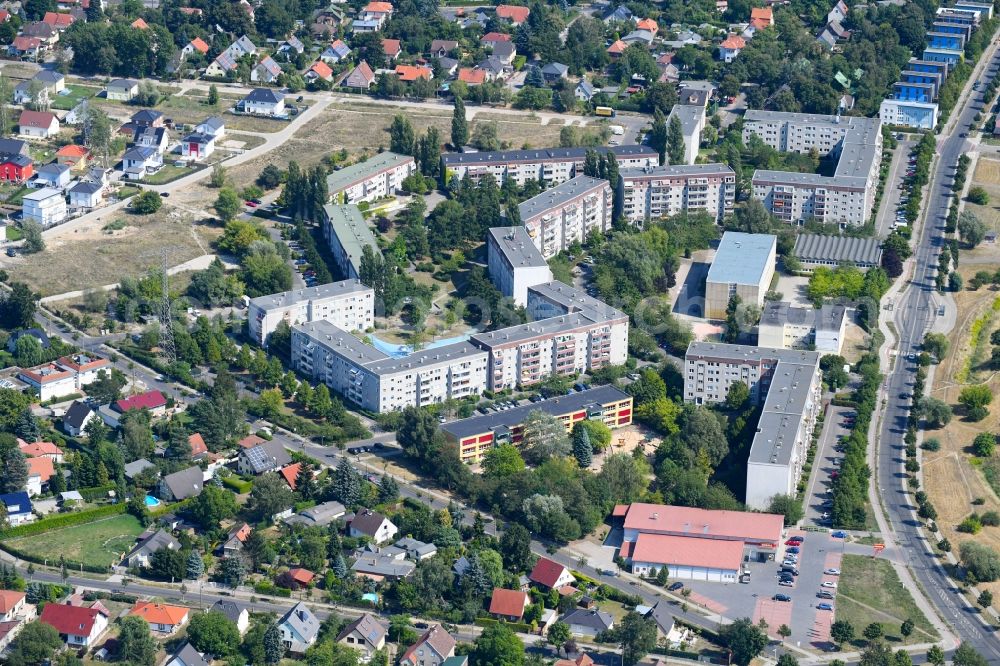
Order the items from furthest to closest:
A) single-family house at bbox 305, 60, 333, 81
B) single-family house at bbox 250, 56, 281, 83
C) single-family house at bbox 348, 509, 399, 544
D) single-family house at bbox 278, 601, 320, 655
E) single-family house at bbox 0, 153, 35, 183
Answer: single-family house at bbox 305, 60, 333, 81
single-family house at bbox 250, 56, 281, 83
single-family house at bbox 0, 153, 35, 183
single-family house at bbox 348, 509, 399, 544
single-family house at bbox 278, 601, 320, 655

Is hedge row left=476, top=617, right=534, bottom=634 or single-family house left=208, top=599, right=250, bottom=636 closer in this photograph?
single-family house left=208, top=599, right=250, bottom=636

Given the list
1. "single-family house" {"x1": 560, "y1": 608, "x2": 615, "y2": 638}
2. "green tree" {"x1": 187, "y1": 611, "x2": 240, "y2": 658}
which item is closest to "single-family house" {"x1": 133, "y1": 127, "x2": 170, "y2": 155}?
"green tree" {"x1": 187, "y1": 611, "x2": 240, "y2": 658}

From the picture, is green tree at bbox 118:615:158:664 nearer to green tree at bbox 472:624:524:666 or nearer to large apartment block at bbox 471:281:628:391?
green tree at bbox 472:624:524:666

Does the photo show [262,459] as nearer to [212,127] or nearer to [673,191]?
[673,191]

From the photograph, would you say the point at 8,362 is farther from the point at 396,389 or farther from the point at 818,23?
the point at 818,23

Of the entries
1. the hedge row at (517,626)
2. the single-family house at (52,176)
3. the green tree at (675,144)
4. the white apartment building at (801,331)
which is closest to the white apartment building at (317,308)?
the white apartment building at (801,331)

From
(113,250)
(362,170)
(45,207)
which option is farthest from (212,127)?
(113,250)
